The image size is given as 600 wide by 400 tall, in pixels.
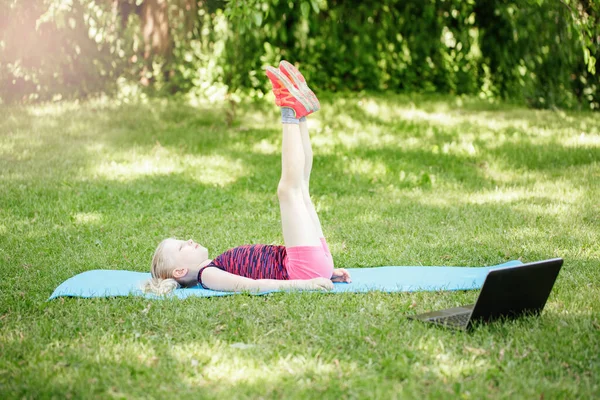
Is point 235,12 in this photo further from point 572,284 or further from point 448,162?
point 572,284

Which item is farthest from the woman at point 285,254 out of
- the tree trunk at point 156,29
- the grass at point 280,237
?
the tree trunk at point 156,29

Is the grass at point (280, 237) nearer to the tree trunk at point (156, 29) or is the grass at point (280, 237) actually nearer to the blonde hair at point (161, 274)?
the blonde hair at point (161, 274)

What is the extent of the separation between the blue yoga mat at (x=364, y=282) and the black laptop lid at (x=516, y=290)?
59 cm

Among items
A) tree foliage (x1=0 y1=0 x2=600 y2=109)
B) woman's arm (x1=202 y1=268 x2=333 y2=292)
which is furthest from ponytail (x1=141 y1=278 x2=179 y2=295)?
tree foliage (x1=0 y1=0 x2=600 y2=109)

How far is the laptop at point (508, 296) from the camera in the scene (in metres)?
3.07

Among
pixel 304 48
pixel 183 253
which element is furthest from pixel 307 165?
pixel 304 48

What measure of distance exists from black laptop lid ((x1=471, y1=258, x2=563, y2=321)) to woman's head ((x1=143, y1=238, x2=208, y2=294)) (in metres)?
1.66

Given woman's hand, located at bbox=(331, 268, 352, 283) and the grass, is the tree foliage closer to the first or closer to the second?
the grass

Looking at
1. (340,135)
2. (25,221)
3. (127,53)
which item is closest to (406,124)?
(340,135)

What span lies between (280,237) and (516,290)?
7.40ft

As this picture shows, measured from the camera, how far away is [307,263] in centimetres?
389

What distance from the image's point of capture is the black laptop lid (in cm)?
306

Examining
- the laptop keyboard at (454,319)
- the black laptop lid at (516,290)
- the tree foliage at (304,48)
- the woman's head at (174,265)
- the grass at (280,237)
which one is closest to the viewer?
the grass at (280,237)

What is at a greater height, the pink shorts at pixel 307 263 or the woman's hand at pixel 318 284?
the pink shorts at pixel 307 263
